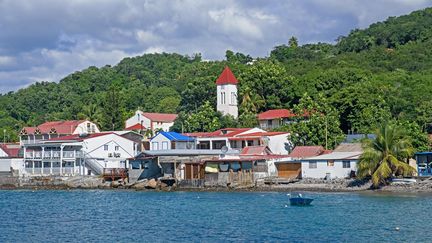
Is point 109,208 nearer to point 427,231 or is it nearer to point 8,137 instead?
point 427,231

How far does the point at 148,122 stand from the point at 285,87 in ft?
74.3

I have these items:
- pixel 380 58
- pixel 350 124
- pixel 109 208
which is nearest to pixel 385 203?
pixel 109 208

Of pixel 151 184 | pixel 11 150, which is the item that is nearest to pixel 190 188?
pixel 151 184

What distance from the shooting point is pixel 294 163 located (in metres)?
66.4

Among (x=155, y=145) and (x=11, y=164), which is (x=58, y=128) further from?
(x=155, y=145)

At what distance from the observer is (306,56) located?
451 feet

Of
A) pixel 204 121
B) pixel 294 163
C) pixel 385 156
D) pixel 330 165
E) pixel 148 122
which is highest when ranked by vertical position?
pixel 148 122

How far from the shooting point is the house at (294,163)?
217ft

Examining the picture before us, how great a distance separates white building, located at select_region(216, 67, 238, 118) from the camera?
3661 inches

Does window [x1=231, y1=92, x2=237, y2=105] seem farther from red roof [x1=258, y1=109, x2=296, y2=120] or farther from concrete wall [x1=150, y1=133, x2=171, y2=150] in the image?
concrete wall [x1=150, y1=133, x2=171, y2=150]

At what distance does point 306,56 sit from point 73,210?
94.3m

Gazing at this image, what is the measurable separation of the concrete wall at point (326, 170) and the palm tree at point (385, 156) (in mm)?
3841

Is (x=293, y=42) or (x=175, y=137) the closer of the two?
(x=175, y=137)

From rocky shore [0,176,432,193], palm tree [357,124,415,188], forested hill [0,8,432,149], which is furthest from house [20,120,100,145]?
palm tree [357,124,415,188]
